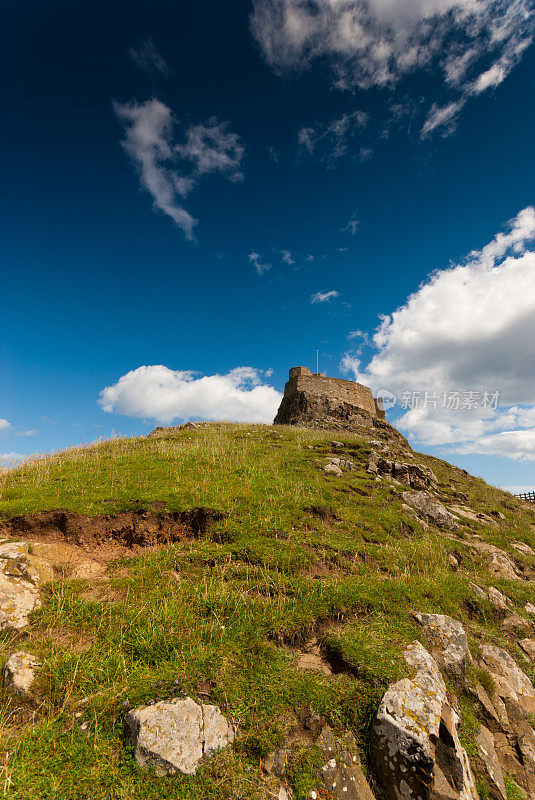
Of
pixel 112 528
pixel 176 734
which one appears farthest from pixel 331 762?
pixel 112 528

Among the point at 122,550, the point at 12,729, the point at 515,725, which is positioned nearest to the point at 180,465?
the point at 122,550

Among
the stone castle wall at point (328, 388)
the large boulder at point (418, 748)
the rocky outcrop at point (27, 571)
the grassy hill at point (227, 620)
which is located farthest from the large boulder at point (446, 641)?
the stone castle wall at point (328, 388)

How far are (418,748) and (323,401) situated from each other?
33.5 m

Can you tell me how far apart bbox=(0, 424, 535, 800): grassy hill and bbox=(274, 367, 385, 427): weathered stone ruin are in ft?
73.5

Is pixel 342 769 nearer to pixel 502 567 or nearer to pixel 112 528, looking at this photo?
pixel 112 528

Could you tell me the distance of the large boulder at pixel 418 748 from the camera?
4293 millimetres

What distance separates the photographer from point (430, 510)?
51.2 feet

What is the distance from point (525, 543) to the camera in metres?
16.5

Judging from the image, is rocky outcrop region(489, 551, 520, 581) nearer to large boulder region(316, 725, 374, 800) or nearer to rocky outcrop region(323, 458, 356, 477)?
rocky outcrop region(323, 458, 356, 477)

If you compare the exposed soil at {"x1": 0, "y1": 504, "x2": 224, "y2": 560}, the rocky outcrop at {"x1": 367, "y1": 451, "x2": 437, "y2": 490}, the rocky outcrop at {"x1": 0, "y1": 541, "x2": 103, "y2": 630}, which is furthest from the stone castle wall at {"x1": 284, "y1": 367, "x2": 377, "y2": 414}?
the rocky outcrop at {"x1": 0, "y1": 541, "x2": 103, "y2": 630}

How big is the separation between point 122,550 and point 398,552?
7.89m

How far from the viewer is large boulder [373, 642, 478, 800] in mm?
4293

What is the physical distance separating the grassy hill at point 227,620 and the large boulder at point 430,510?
Result: 1047mm

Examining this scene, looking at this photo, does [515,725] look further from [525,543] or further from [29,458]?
[29,458]
